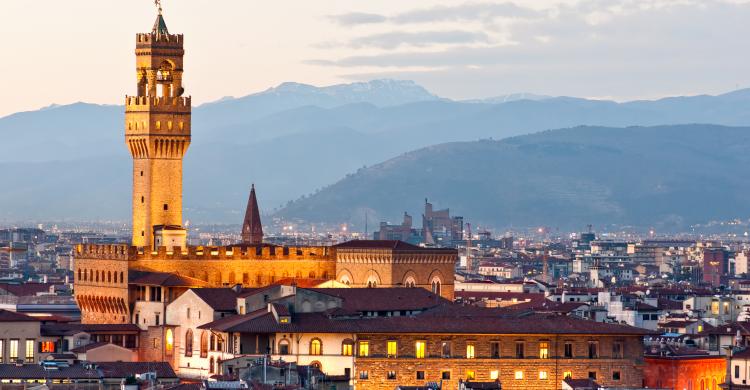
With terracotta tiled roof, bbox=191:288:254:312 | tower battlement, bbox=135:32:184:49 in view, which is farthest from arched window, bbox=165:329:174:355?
tower battlement, bbox=135:32:184:49

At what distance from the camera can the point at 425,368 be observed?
82938 millimetres

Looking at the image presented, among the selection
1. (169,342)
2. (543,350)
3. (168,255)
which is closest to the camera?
(543,350)

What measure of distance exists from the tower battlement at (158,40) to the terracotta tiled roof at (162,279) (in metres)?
12.3

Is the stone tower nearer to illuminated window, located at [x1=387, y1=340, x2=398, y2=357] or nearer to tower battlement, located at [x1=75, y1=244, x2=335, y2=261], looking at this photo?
tower battlement, located at [x1=75, y1=244, x2=335, y2=261]

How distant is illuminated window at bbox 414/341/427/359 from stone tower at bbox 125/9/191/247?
83.2ft

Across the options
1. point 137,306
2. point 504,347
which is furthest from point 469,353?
point 137,306

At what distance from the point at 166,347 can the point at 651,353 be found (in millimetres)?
18074

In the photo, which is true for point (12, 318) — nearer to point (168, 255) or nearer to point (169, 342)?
point (169, 342)

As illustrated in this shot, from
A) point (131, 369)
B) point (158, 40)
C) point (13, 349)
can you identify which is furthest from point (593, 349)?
point (158, 40)

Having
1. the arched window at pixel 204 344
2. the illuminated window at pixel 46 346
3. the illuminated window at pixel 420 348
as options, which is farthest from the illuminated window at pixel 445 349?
the illuminated window at pixel 46 346

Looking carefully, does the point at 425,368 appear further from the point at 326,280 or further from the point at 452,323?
the point at 326,280

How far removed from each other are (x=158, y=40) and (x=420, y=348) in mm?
31275

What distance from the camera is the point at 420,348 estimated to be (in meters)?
83.2

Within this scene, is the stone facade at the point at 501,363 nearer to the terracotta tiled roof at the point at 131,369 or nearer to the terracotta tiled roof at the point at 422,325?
the terracotta tiled roof at the point at 422,325
